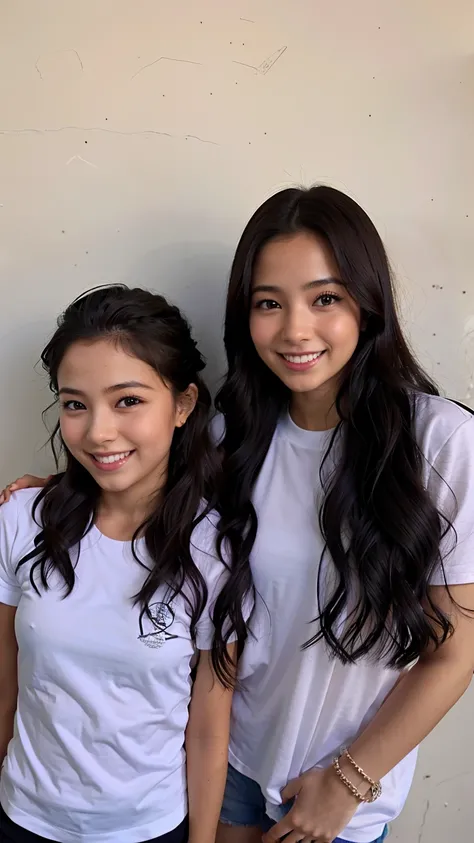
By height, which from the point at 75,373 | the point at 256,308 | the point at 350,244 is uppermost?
the point at 350,244

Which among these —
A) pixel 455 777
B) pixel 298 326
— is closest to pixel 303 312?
pixel 298 326

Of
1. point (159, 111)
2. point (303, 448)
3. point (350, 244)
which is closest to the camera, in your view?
point (350, 244)

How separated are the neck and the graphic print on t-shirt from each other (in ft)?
1.21

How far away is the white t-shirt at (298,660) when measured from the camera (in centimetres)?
93

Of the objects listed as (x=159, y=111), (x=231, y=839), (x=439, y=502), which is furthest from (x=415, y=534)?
(x=159, y=111)

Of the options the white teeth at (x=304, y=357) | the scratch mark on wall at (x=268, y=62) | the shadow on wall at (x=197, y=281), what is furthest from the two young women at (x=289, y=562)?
the scratch mark on wall at (x=268, y=62)

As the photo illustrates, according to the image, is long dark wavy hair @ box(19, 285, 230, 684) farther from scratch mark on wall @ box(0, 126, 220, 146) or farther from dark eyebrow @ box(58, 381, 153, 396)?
scratch mark on wall @ box(0, 126, 220, 146)

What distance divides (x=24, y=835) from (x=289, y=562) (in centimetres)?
58

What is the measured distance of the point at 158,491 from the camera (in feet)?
3.25

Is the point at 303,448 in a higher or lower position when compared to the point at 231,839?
higher

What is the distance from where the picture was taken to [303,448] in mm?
982

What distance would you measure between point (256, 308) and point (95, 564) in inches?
18.6

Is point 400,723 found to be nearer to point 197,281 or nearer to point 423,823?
point 423,823

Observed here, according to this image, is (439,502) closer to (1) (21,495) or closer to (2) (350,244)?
(2) (350,244)
